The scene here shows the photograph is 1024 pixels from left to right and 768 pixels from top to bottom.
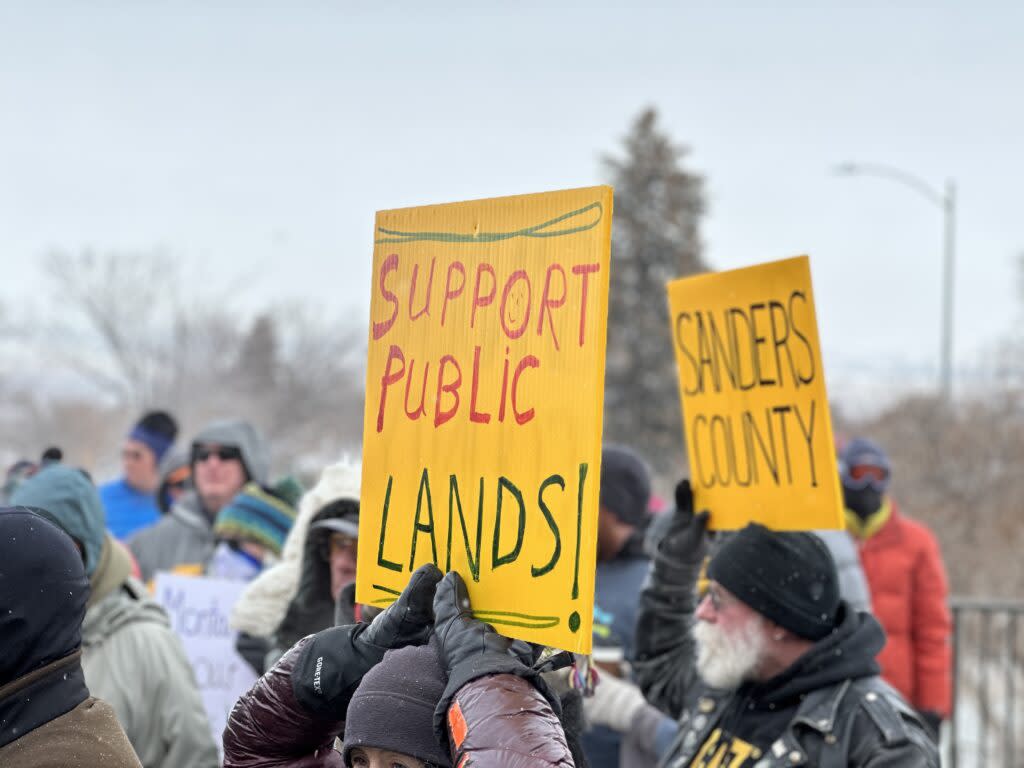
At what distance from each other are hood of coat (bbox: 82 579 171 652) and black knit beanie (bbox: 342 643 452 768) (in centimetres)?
176

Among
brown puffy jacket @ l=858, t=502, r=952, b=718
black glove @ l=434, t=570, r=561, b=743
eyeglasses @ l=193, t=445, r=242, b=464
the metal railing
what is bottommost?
the metal railing

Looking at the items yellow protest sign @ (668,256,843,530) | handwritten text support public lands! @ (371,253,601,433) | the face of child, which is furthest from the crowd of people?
handwritten text support public lands! @ (371,253,601,433)

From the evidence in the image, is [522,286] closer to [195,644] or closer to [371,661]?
[371,661]

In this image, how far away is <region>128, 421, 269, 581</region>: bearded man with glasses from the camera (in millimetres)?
6156

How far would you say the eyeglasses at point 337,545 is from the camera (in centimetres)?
386

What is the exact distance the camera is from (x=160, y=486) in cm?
791

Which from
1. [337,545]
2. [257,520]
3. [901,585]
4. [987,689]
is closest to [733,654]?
[337,545]

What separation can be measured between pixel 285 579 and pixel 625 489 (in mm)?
1551

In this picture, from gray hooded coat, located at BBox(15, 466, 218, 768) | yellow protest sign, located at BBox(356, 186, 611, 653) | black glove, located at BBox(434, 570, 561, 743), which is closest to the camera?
black glove, located at BBox(434, 570, 561, 743)

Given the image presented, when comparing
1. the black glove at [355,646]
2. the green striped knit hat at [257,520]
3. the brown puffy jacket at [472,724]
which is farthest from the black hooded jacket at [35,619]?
the green striped knit hat at [257,520]

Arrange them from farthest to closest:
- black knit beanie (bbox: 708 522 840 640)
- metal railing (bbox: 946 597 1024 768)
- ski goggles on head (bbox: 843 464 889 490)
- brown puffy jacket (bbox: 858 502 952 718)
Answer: metal railing (bbox: 946 597 1024 768)
ski goggles on head (bbox: 843 464 889 490)
brown puffy jacket (bbox: 858 502 952 718)
black knit beanie (bbox: 708 522 840 640)

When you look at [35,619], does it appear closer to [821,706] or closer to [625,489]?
[821,706]

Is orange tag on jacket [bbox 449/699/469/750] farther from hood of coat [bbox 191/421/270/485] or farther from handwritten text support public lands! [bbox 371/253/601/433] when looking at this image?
hood of coat [bbox 191/421/270/485]

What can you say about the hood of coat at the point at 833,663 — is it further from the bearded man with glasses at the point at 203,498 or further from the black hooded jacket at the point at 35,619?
the bearded man with glasses at the point at 203,498
